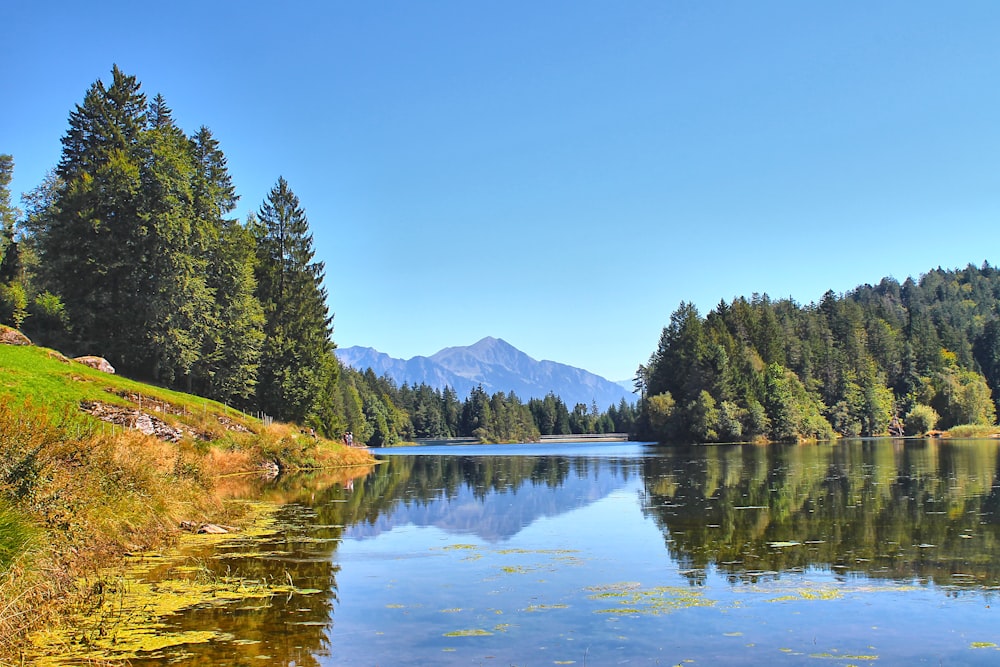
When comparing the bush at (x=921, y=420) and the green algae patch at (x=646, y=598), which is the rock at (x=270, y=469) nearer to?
the green algae patch at (x=646, y=598)

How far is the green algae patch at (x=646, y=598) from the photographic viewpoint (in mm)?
12992

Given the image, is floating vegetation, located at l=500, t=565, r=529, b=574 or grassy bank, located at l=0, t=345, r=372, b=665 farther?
floating vegetation, located at l=500, t=565, r=529, b=574

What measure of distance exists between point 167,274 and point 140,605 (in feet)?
128

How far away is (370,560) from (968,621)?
39.6 ft

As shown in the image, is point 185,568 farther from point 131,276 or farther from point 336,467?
point 336,467

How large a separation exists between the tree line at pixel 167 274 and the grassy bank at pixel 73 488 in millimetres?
12439

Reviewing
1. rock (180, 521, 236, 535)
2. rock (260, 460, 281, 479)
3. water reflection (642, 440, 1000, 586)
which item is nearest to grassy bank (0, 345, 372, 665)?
rock (180, 521, 236, 535)

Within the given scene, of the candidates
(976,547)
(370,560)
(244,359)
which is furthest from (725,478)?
(244,359)

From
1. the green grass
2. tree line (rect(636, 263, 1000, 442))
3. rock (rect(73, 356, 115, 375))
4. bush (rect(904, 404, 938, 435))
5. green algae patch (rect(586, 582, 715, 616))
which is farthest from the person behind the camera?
bush (rect(904, 404, 938, 435))

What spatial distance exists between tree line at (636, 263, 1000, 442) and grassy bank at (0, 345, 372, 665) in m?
89.0

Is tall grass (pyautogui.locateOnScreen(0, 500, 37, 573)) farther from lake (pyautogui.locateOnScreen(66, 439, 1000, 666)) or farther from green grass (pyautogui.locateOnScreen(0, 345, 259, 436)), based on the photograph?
green grass (pyautogui.locateOnScreen(0, 345, 259, 436))

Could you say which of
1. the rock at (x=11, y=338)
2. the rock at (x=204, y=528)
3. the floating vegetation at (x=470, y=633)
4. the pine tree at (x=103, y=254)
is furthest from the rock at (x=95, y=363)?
the floating vegetation at (x=470, y=633)

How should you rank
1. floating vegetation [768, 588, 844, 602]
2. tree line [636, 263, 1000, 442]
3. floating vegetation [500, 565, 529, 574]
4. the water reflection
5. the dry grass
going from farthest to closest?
tree line [636, 263, 1000, 442], floating vegetation [500, 565, 529, 574], the water reflection, floating vegetation [768, 588, 844, 602], the dry grass

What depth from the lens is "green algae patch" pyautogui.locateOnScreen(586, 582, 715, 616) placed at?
13.0 metres
